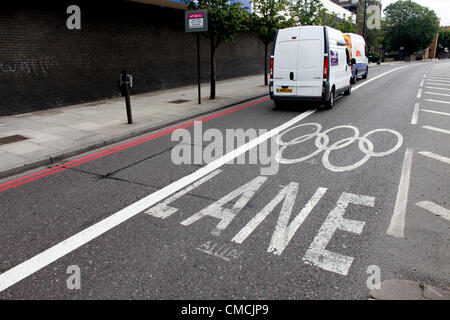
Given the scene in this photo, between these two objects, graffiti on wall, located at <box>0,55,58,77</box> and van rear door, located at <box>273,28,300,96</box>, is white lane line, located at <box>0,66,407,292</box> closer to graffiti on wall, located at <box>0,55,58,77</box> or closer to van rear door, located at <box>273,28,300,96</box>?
van rear door, located at <box>273,28,300,96</box>

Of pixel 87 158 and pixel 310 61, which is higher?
pixel 310 61

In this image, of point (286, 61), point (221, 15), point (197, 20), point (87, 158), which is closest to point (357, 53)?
point (221, 15)

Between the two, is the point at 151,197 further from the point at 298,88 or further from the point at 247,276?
the point at 298,88

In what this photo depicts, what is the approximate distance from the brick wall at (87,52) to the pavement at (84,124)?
708 millimetres

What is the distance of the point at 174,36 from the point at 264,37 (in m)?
4.93

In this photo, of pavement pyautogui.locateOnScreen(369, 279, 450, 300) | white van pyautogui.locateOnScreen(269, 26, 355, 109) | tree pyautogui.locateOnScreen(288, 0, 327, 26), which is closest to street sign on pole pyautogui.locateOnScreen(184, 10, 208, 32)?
white van pyautogui.locateOnScreen(269, 26, 355, 109)

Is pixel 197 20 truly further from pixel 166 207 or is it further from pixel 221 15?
pixel 166 207

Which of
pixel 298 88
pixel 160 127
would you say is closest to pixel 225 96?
pixel 298 88

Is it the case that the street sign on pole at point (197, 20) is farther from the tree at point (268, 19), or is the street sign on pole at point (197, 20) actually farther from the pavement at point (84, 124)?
the tree at point (268, 19)

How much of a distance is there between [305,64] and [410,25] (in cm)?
8944

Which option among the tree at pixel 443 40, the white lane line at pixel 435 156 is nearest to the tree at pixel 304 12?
the white lane line at pixel 435 156

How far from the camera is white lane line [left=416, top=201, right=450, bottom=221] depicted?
4148 mm

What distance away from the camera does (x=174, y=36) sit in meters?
17.8

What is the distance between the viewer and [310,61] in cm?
1069
